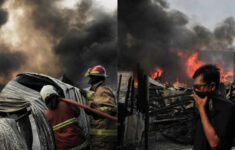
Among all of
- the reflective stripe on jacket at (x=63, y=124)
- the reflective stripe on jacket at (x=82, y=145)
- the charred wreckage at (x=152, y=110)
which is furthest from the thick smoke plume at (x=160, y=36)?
the reflective stripe on jacket at (x=82, y=145)

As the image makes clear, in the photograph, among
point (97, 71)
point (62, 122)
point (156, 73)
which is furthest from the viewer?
point (156, 73)

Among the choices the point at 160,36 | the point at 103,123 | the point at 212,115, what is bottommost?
the point at 103,123

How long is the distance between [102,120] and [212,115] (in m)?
2.04

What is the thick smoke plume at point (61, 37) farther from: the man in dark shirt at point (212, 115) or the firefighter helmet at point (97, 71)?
the man in dark shirt at point (212, 115)

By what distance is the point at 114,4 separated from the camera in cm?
399

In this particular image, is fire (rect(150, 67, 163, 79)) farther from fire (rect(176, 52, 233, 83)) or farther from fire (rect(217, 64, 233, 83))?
fire (rect(217, 64, 233, 83))

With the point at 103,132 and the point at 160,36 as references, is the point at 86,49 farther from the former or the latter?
the point at 103,132

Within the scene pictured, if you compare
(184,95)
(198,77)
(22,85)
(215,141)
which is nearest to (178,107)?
(184,95)

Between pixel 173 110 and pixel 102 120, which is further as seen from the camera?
pixel 173 110

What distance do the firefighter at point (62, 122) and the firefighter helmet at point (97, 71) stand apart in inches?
27.0

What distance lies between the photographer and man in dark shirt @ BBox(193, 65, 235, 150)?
6.04ft

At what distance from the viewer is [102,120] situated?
370cm

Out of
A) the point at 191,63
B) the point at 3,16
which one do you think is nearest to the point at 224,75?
the point at 191,63

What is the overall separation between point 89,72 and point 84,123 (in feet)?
2.69
